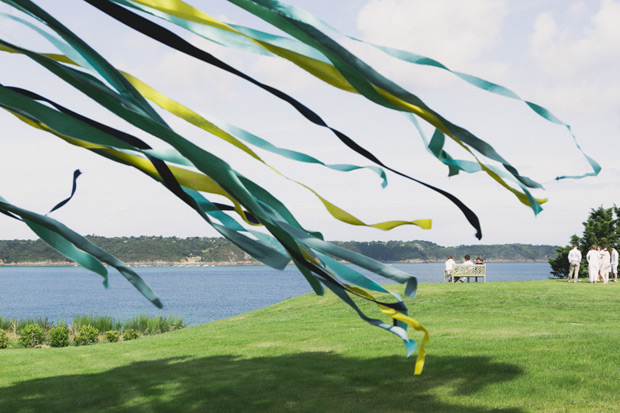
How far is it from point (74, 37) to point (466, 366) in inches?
255

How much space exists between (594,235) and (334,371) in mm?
30396

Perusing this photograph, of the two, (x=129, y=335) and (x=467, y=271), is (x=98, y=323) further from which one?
(x=467, y=271)

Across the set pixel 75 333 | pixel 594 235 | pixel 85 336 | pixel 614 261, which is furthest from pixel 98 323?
pixel 594 235

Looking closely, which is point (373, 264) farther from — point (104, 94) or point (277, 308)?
point (277, 308)

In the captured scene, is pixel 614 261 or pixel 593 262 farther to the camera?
pixel 614 261

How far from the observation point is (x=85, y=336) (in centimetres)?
1744

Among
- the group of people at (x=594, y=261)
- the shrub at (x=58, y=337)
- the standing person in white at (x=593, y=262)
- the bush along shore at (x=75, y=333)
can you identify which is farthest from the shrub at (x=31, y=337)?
the standing person in white at (x=593, y=262)

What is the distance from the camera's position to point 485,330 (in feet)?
38.1

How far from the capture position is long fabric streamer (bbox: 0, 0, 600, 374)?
110 inches

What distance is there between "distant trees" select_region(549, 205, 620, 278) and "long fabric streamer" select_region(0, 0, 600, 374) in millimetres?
33889

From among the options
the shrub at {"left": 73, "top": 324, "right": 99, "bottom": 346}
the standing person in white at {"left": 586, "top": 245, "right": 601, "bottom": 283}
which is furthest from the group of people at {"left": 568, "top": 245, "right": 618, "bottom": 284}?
the shrub at {"left": 73, "top": 324, "right": 99, "bottom": 346}

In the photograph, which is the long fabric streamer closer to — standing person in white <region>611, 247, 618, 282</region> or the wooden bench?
the wooden bench

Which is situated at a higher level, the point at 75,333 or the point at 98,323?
the point at 98,323

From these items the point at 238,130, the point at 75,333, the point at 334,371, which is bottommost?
the point at 75,333
